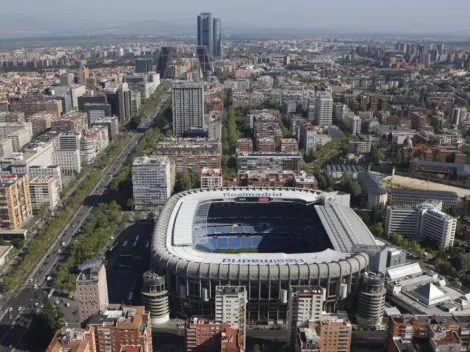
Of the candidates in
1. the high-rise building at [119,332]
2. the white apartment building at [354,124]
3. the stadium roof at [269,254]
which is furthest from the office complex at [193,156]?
the high-rise building at [119,332]

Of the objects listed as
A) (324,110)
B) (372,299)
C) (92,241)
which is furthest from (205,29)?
(372,299)

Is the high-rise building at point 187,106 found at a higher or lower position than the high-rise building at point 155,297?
higher

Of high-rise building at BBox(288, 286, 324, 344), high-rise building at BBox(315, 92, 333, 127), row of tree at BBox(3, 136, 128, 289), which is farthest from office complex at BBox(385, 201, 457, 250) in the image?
high-rise building at BBox(315, 92, 333, 127)

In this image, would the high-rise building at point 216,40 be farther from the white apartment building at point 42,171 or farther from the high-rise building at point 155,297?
the high-rise building at point 155,297

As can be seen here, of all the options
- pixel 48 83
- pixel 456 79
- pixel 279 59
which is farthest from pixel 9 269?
pixel 279 59

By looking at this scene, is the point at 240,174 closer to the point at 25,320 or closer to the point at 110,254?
the point at 110,254

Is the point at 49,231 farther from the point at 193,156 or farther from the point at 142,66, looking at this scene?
the point at 142,66
